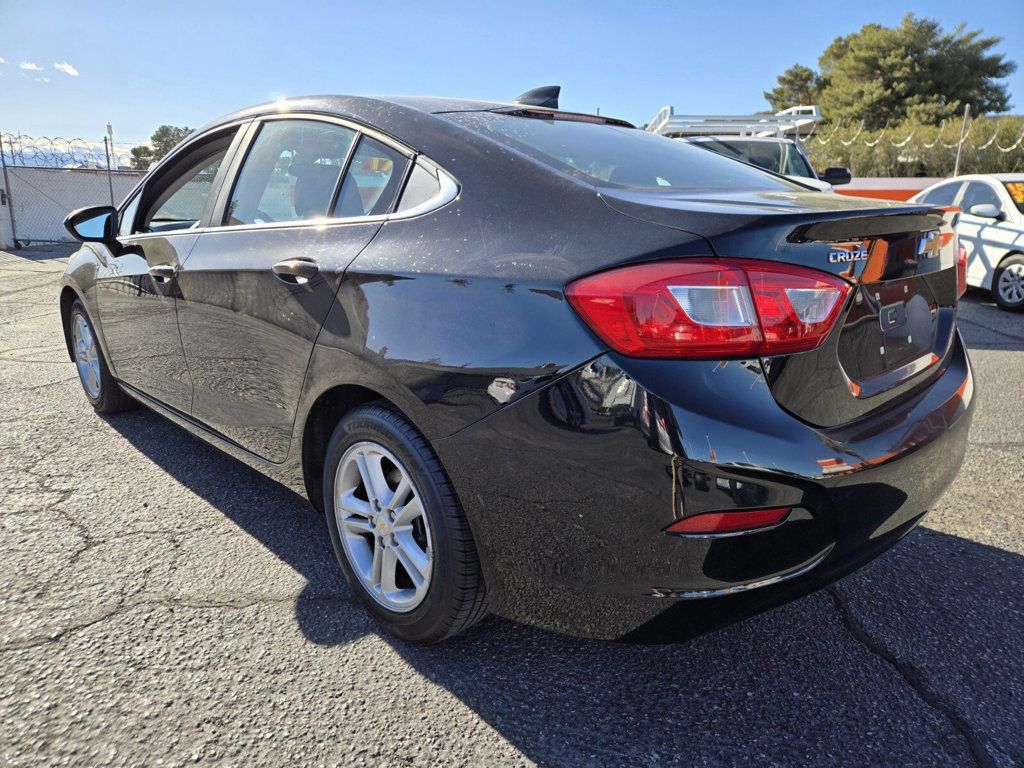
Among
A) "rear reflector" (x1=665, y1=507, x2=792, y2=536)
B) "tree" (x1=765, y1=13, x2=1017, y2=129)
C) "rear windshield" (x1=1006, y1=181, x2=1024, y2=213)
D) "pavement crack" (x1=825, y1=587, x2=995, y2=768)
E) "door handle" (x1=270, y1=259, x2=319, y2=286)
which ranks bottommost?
"pavement crack" (x1=825, y1=587, x2=995, y2=768)

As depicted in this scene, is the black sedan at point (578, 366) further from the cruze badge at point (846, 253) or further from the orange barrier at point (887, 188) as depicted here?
the orange barrier at point (887, 188)

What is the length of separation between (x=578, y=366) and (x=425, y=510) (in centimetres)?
64

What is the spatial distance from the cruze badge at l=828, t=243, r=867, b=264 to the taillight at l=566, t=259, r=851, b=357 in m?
0.10

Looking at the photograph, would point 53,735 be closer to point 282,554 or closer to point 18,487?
point 282,554

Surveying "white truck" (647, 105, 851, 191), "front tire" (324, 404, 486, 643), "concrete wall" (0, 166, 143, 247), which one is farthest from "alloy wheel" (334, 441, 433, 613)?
"concrete wall" (0, 166, 143, 247)

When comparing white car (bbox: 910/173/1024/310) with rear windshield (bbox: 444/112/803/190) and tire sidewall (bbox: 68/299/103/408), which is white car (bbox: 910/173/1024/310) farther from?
tire sidewall (bbox: 68/299/103/408)

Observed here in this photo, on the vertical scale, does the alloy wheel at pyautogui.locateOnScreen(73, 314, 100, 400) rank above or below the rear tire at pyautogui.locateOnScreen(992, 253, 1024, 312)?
below

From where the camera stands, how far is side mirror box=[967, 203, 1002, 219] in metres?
8.39

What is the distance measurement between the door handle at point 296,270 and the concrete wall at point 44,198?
1521cm

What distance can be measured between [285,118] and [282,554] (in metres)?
1.62

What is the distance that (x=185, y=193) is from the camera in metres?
3.89

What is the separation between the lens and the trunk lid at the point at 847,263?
161cm

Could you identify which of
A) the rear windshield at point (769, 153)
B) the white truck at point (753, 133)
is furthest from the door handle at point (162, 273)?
the rear windshield at point (769, 153)

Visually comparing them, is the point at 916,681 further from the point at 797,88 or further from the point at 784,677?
the point at 797,88
